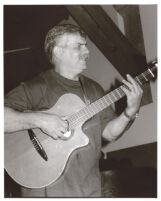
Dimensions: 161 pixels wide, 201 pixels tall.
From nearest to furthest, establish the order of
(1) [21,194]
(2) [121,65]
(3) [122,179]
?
(1) [21,194] < (3) [122,179] < (2) [121,65]

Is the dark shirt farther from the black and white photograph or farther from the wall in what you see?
the wall

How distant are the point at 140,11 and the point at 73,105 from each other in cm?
82

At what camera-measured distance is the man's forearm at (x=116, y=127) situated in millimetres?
1122

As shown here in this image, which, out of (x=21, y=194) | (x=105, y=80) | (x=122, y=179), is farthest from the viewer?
(x=105, y=80)

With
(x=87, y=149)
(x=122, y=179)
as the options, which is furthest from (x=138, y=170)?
(x=87, y=149)

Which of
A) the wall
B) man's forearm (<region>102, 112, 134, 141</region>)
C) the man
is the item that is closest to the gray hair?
the man

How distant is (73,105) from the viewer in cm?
109

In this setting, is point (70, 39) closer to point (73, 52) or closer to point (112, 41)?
point (73, 52)

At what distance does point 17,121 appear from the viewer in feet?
3.46

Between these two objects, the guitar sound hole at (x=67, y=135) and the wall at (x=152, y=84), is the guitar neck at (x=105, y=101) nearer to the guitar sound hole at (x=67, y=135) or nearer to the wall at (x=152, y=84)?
the guitar sound hole at (x=67, y=135)

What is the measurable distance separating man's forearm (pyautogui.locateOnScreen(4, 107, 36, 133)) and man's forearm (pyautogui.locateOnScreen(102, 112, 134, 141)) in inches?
12.5

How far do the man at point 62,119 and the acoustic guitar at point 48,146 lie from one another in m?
0.02

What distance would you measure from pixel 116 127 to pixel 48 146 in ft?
0.99

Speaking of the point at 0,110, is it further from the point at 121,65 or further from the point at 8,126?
the point at 121,65
